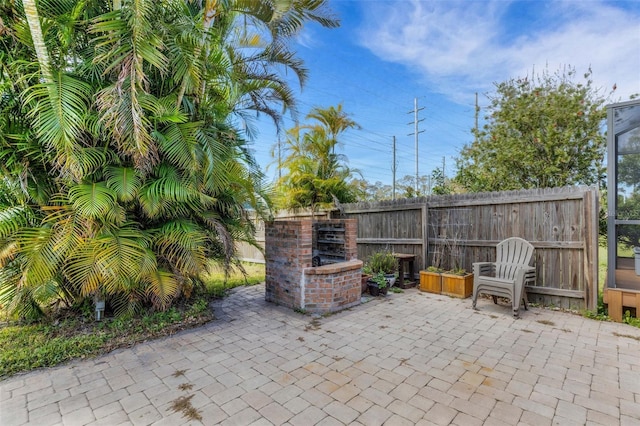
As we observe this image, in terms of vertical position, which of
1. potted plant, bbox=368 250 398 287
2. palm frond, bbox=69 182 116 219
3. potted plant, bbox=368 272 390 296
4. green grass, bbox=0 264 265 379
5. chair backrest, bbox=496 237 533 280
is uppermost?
palm frond, bbox=69 182 116 219

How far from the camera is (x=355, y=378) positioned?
2490 millimetres

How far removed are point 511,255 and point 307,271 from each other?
3.06 metres

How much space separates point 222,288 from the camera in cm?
570

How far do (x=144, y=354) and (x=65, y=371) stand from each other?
0.61 metres

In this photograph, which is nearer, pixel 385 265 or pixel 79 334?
pixel 79 334

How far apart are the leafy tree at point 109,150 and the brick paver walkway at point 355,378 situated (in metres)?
0.96

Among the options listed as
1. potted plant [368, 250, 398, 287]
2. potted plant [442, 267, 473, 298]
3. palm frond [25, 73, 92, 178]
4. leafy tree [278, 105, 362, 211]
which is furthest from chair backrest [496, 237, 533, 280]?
palm frond [25, 73, 92, 178]

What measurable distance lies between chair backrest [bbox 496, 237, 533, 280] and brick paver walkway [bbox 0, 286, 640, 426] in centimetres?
83

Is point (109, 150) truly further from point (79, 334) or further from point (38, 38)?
point (79, 334)

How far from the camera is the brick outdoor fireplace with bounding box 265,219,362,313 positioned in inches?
167

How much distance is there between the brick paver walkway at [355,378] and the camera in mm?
2031

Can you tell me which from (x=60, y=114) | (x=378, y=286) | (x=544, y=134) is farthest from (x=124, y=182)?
(x=544, y=134)

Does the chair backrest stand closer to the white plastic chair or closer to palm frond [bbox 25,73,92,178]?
the white plastic chair

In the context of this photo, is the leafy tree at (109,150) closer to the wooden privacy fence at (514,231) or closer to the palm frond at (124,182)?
the palm frond at (124,182)
